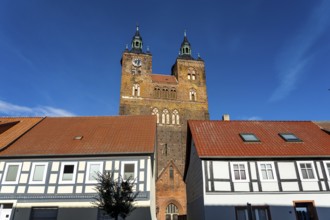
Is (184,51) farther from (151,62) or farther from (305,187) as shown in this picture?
(305,187)

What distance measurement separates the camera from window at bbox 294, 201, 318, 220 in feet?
56.6

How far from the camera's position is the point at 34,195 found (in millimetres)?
17594

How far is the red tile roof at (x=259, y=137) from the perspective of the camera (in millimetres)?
18844

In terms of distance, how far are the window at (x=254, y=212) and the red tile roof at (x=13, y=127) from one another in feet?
55.7

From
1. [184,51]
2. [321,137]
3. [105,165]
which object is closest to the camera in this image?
[105,165]

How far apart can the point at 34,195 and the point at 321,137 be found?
21.9m

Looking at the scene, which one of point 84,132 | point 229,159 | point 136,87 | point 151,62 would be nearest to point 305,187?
point 229,159

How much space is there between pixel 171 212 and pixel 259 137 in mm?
17174

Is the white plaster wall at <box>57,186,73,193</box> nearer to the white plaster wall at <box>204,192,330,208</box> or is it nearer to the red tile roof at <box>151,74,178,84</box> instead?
the white plaster wall at <box>204,192,330,208</box>

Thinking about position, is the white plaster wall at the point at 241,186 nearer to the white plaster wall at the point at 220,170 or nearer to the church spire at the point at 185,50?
the white plaster wall at the point at 220,170

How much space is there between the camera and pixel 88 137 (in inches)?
834

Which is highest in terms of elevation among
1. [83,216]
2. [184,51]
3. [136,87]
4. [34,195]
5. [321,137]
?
[184,51]

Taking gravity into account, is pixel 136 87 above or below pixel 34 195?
above

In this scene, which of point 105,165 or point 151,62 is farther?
point 151,62
